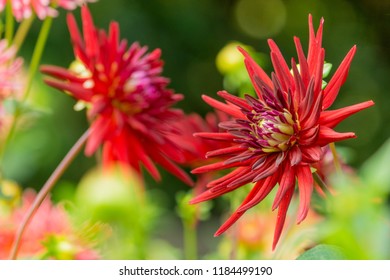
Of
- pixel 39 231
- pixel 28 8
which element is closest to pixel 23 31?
pixel 28 8

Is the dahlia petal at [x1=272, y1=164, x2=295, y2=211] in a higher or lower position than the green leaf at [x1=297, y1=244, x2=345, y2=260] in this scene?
higher

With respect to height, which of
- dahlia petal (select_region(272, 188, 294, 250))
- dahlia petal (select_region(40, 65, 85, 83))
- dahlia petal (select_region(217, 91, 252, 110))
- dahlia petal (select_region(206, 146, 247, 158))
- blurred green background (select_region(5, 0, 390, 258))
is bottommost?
dahlia petal (select_region(272, 188, 294, 250))

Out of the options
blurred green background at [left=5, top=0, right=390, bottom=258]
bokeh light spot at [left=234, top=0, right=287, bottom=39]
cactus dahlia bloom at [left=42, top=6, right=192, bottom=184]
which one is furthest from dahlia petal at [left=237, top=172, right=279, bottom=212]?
bokeh light spot at [left=234, top=0, right=287, bottom=39]

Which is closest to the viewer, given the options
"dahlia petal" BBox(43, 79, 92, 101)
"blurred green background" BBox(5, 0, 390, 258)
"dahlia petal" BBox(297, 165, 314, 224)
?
"dahlia petal" BBox(297, 165, 314, 224)

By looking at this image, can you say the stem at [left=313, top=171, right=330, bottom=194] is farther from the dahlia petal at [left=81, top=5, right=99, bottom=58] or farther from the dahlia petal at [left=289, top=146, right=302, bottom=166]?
the dahlia petal at [left=81, top=5, right=99, bottom=58]

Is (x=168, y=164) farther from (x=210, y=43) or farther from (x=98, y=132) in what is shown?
(x=210, y=43)
